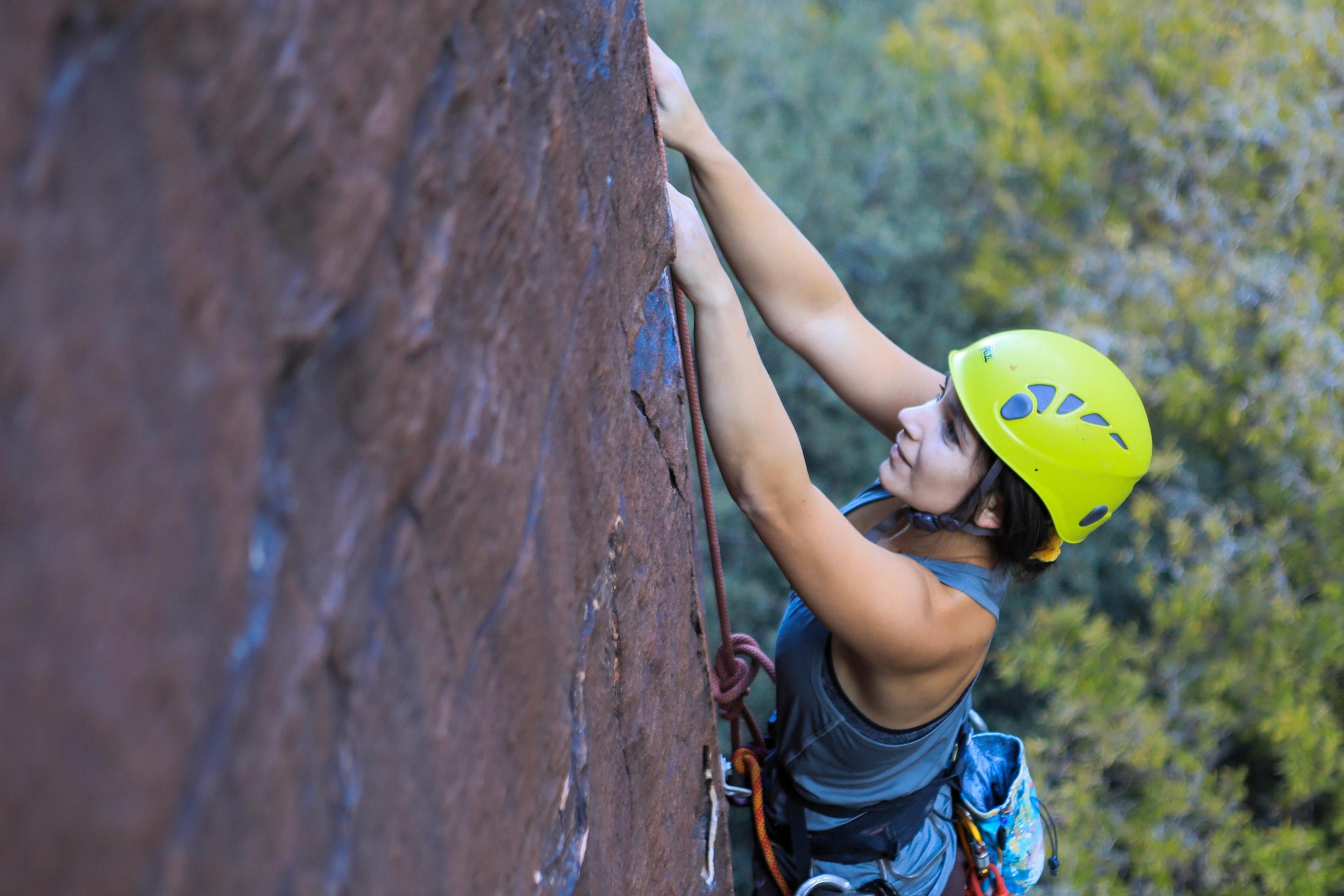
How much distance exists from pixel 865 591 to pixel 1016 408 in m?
0.57

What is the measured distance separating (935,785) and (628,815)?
1.15m

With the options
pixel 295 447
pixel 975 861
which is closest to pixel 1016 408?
pixel 975 861

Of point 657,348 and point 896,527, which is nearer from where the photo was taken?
point 657,348

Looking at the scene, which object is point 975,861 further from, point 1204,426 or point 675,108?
point 1204,426

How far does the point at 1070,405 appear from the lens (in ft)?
6.57

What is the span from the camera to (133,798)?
409mm

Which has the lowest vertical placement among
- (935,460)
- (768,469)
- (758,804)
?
(758,804)

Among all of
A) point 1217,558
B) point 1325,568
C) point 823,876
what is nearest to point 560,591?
point 823,876

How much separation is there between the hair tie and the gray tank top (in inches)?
3.5

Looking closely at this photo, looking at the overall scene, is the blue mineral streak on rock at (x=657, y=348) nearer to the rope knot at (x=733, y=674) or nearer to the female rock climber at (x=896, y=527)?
the female rock climber at (x=896, y=527)

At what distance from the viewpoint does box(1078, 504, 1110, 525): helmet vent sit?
2.00 m

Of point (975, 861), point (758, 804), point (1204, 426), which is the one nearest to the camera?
point (758, 804)

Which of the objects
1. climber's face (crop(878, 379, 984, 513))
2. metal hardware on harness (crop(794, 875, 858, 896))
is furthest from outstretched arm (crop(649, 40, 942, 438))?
metal hardware on harness (crop(794, 875, 858, 896))

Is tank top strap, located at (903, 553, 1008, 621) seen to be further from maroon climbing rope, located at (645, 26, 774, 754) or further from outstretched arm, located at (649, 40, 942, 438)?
outstretched arm, located at (649, 40, 942, 438)
